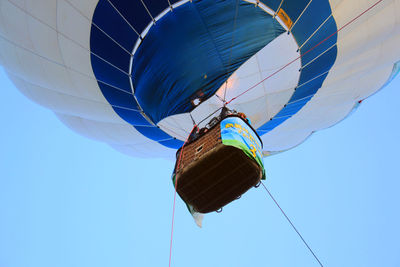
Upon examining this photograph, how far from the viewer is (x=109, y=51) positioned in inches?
151

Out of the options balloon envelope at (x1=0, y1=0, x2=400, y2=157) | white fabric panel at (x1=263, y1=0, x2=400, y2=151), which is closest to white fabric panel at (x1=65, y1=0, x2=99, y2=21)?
balloon envelope at (x1=0, y1=0, x2=400, y2=157)

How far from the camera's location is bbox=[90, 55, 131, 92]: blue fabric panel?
3.97m

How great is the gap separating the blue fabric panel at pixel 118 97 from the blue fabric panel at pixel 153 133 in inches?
25.0

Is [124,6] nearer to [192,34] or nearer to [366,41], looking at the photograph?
[192,34]

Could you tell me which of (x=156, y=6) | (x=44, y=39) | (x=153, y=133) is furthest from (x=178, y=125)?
(x=44, y=39)

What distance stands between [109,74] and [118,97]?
377 millimetres

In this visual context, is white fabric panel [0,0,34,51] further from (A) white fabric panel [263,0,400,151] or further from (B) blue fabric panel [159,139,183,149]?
(A) white fabric panel [263,0,400,151]

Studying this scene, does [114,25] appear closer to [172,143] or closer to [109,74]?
[109,74]

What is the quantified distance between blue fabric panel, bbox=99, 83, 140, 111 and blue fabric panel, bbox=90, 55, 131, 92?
92 millimetres

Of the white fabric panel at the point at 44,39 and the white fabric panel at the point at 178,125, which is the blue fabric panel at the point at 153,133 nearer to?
the white fabric panel at the point at 178,125

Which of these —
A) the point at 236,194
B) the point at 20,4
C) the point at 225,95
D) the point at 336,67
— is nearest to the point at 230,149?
the point at 236,194

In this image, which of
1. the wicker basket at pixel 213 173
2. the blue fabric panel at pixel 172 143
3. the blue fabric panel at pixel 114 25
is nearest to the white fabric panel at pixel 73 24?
the blue fabric panel at pixel 114 25

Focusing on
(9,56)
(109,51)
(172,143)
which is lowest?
(172,143)

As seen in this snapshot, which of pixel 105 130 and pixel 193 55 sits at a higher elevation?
pixel 193 55
